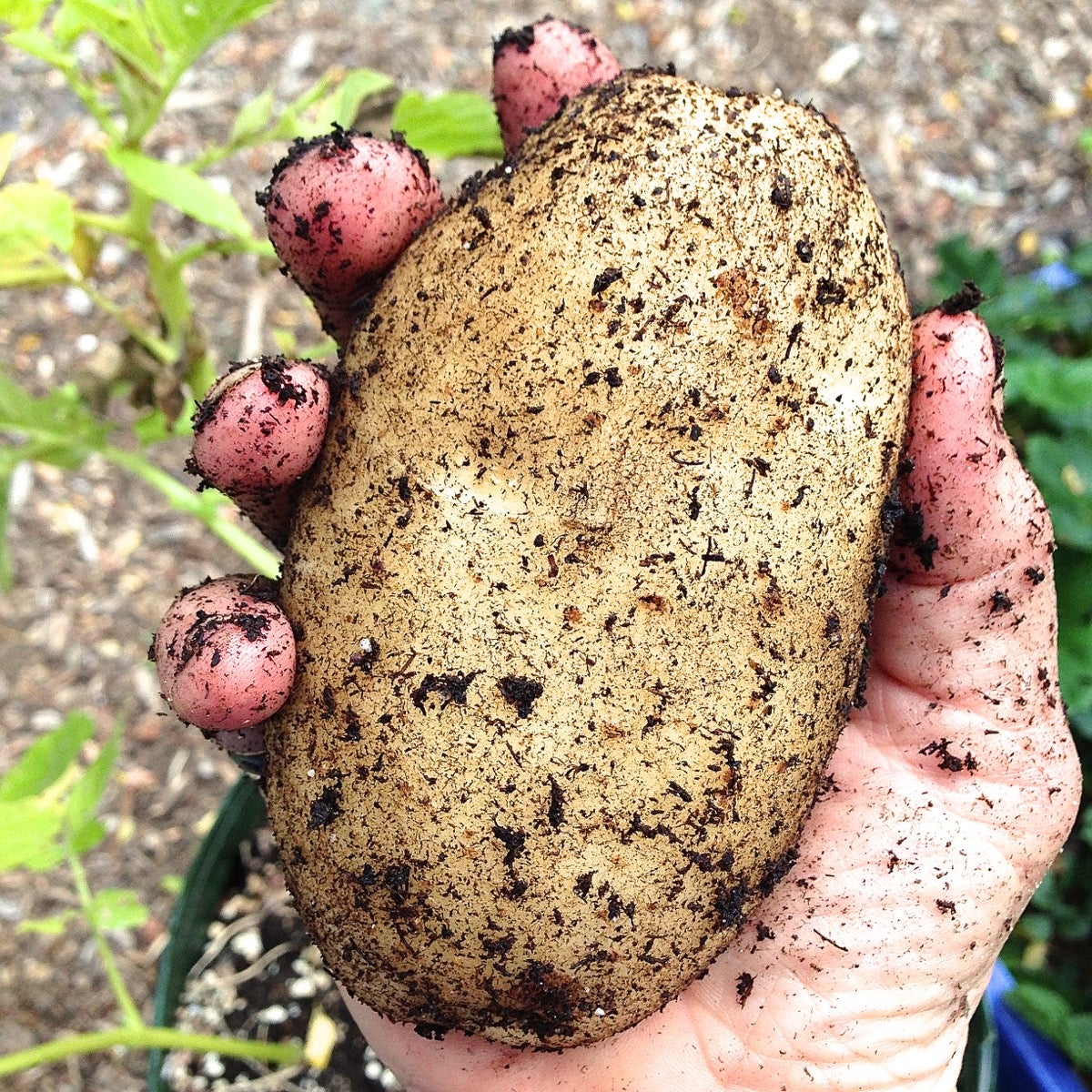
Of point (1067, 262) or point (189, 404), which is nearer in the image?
point (189, 404)

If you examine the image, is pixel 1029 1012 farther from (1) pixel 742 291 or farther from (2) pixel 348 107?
(2) pixel 348 107

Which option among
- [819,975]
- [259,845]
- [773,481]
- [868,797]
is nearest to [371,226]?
[773,481]

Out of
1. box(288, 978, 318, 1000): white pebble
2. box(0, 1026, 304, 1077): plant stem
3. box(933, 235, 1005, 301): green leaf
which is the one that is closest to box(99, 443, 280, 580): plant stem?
box(0, 1026, 304, 1077): plant stem

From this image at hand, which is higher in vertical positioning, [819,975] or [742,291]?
[742,291]

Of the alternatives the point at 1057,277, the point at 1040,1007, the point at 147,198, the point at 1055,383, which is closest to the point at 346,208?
the point at 147,198

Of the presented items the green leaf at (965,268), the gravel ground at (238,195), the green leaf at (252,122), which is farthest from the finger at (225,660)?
the green leaf at (965,268)

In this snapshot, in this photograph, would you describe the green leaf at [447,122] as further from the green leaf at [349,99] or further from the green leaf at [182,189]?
the green leaf at [182,189]

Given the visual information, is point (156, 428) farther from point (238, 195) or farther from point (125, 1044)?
point (238, 195)
